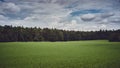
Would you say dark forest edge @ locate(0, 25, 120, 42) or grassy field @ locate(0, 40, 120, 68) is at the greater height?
dark forest edge @ locate(0, 25, 120, 42)

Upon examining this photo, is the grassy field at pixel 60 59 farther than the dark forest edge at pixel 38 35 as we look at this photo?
No

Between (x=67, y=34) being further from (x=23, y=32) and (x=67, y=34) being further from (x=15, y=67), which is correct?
(x=15, y=67)

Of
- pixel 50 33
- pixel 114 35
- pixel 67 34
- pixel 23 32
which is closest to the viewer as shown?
pixel 114 35

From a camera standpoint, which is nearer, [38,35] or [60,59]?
[60,59]

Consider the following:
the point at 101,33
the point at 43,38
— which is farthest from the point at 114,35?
the point at 101,33

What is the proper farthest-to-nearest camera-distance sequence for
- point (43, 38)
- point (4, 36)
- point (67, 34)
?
point (67, 34)
point (43, 38)
point (4, 36)

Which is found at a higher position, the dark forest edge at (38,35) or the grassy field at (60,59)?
the dark forest edge at (38,35)

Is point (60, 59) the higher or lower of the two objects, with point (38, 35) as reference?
lower

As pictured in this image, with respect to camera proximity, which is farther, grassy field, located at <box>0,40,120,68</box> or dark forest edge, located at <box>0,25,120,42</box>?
dark forest edge, located at <box>0,25,120,42</box>

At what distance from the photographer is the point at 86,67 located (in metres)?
17.7

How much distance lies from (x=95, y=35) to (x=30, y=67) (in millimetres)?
139212

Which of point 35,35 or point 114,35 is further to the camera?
point 35,35

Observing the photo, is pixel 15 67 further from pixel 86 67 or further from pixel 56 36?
pixel 56 36

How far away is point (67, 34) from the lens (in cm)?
13888
